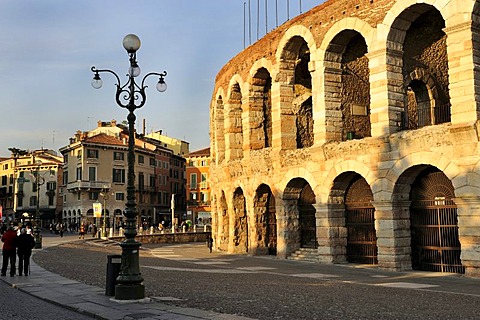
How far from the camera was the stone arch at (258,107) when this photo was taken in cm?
2984

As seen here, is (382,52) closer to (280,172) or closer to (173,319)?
(280,172)

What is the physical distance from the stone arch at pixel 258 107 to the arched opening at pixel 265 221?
271 centimetres

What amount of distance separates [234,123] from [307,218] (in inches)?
333

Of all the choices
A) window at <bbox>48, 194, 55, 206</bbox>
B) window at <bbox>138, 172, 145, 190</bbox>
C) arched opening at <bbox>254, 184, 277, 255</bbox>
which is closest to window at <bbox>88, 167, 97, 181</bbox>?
window at <bbox>138, 172, 145, 190</bbox>

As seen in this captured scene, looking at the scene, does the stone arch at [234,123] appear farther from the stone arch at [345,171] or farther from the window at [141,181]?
the window at [141,181]

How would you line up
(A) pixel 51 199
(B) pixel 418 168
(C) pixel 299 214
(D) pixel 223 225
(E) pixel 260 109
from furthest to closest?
(A) pixel 51 199, (D) pixel 223 225, (E) pixel 260 109, (C) pixel 299 214, (B) pixel 418 168

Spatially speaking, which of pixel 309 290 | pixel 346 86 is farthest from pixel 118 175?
pixel 309 290

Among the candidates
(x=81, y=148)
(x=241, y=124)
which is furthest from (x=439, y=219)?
(x=81, y=148)

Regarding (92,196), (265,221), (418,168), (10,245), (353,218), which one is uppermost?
(92,196)

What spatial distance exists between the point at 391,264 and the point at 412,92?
421 inches

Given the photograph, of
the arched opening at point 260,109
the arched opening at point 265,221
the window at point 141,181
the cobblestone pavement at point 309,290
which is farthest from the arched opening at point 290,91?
the window at point 141,181

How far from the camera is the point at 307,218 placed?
89.7ft

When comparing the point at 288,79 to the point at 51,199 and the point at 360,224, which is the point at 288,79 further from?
the point at 51,199

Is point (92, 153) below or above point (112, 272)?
above
